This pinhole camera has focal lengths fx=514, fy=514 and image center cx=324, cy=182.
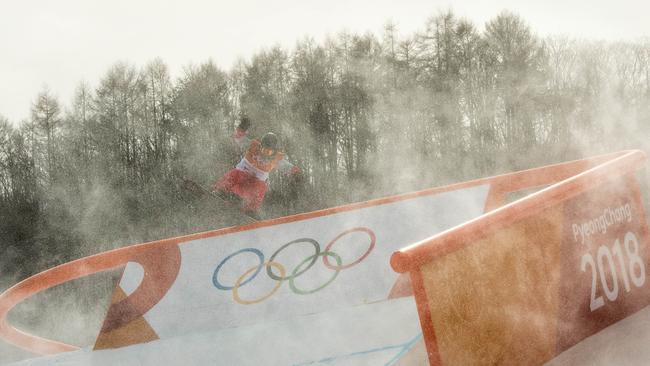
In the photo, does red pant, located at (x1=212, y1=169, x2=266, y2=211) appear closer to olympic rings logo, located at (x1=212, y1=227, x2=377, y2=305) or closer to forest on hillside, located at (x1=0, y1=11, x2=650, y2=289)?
olympic rings logo, located at (x1=212, y1=227, x2=377, y2=305)

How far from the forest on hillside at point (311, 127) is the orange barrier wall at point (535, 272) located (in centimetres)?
1754

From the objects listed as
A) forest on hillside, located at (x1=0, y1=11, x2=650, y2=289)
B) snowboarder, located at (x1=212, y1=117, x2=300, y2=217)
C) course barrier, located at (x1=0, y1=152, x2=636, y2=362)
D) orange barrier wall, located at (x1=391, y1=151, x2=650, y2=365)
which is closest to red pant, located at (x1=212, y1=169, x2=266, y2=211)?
snowboarder, located at (x1=212, y1=117, x2=300, y2=217)

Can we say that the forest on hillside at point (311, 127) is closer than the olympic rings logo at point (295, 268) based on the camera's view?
No

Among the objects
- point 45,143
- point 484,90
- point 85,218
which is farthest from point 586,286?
point 45,143

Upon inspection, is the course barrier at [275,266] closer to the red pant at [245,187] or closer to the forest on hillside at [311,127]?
the red pant at [245,187]

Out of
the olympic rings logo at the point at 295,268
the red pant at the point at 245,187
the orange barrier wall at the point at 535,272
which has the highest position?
the red pant at the point at 245,187

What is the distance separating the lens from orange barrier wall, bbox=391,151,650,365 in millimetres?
2270

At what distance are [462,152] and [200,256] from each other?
1744 centimetres

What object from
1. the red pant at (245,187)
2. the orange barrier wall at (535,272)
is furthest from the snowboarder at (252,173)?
the orange barrier wall at (535,272)

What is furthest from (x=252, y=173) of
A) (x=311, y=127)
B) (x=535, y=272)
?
(x=311, y=127)

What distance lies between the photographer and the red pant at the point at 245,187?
769 centimetres

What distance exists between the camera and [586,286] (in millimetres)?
3000

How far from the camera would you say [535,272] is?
8.84 feet

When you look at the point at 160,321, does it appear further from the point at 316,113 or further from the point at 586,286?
the point at 316,113
